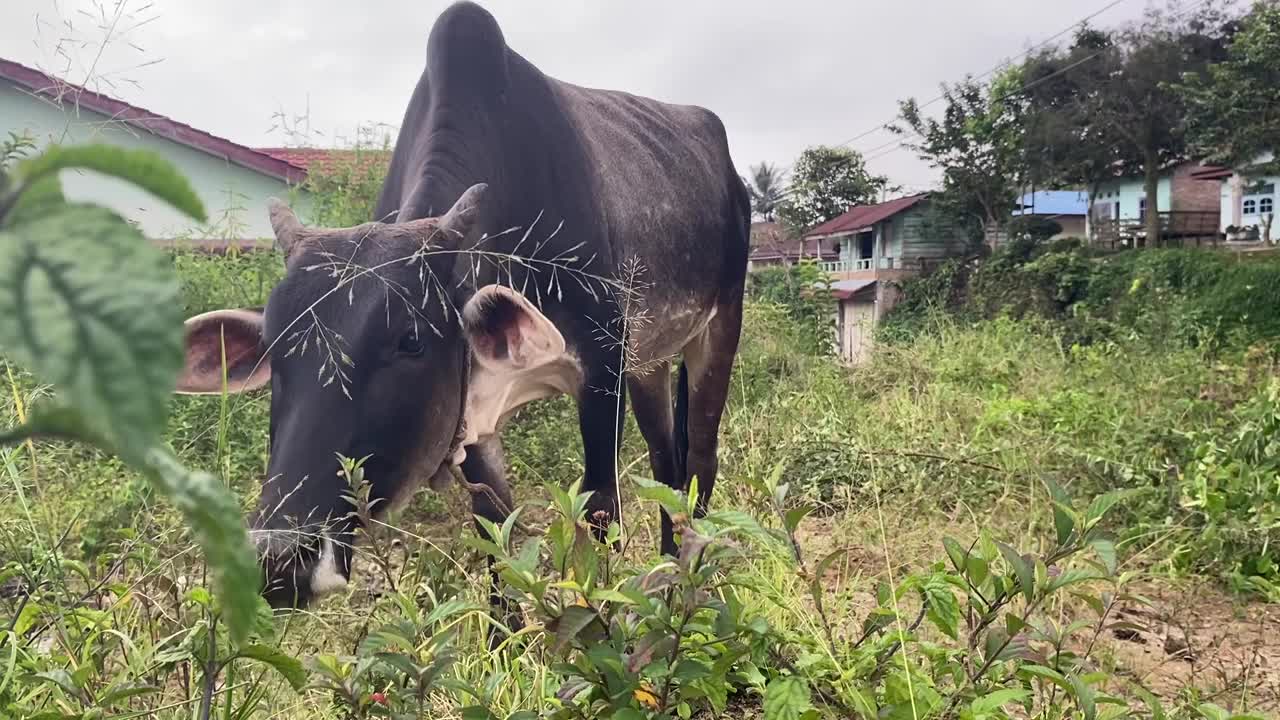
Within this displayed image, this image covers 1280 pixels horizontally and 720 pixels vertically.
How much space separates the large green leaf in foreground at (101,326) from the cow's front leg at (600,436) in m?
2.42

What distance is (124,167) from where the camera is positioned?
301mm

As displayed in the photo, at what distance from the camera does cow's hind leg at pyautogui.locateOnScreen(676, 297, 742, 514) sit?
3.98 m

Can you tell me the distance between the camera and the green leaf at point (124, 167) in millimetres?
295

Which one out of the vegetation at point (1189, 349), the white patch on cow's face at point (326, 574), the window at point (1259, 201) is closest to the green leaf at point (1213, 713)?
the vegetation at point (1189, 349)

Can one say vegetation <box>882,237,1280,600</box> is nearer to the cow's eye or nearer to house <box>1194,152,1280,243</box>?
the cow's eye

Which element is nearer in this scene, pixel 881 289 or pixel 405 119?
pixel 405 119

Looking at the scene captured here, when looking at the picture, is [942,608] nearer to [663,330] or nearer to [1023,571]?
[1023,571]

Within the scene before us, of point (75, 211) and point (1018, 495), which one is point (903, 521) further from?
point (75, 211)

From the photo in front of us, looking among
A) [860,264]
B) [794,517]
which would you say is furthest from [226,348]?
[860,264]

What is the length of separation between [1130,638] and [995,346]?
5790mm

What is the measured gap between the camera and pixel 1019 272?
18.6 meters

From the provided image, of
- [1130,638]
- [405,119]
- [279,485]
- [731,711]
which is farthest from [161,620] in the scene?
[1130,638]

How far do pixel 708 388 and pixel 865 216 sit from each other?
90.2 feet

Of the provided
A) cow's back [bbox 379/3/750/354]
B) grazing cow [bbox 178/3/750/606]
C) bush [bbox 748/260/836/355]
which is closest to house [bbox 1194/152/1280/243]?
bush [bbox 748/260/836/355]
